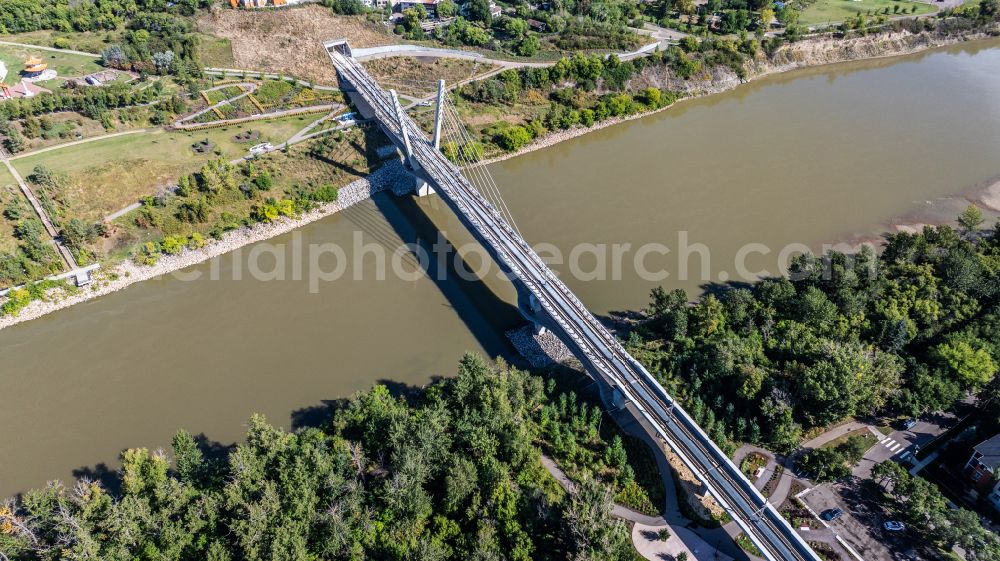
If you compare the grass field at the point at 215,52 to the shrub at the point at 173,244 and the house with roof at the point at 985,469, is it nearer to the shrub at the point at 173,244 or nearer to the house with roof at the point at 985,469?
the shrub at the point at 173,244

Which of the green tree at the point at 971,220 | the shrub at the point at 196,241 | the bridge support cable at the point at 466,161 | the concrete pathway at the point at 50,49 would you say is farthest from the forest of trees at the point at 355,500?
the concrete pathway at the point at 50,49

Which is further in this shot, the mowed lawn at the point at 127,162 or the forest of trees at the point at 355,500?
the mowed lawn at the point at 127,162

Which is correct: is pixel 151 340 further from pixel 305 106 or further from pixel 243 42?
pixel 243 42

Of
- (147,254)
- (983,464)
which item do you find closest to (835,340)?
(983,464)

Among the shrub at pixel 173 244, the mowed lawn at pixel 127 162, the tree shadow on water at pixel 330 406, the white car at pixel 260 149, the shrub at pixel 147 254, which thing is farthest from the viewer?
the white car at pixel 260 149

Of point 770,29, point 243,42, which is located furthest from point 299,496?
point 770,29

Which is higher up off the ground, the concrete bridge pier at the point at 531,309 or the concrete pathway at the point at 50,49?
the concrete pathway at the point at 50,49
